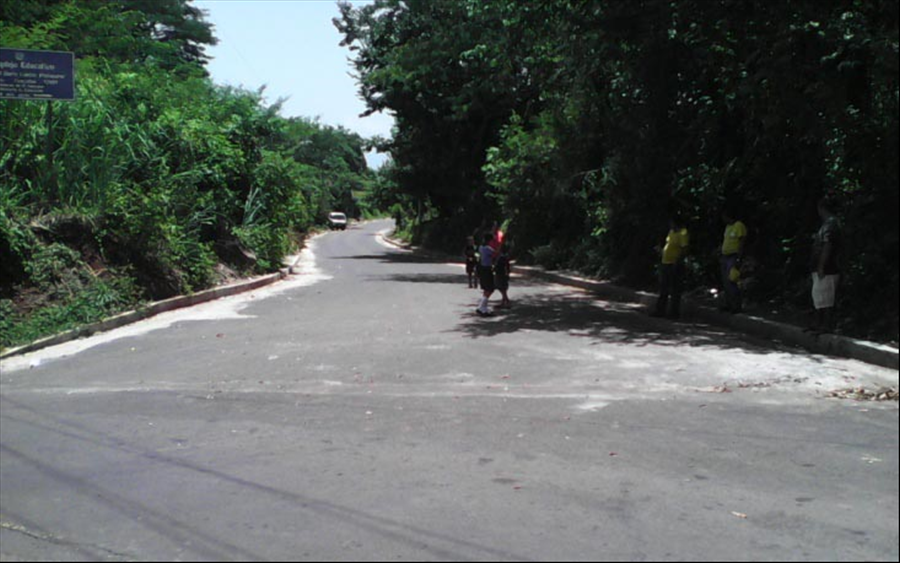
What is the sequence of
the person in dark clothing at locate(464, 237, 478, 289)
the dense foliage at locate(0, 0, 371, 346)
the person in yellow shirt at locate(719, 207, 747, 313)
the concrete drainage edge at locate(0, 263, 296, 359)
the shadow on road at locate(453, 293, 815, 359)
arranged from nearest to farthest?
the shadow on road at locate(453, 293, 815, 359), the concrete drainage edge at locate(0, 263, 296, 359), the person in yellow shirt at locate(719, 207, 747, 313), the dense foliage at locate(0, 0, 371, 346), the person in dark clothing at locate(464, 237, 478, 289)

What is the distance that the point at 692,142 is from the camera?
52.7ft

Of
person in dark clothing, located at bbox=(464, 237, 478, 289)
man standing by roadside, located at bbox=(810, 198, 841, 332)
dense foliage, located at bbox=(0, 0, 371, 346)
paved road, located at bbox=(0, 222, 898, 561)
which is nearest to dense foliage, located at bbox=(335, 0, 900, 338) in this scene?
man standing by roadside, located at bbox=(810, 198, 841, 332)

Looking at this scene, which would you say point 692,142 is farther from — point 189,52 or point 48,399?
point 189,52

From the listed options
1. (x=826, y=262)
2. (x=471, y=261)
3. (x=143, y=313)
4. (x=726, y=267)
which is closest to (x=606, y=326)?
(x=726, y=267)

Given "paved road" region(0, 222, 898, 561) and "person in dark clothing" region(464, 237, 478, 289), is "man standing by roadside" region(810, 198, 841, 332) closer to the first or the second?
"paved road" region(0, 222, 898, 561)

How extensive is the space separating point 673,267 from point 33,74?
11833 millimetres

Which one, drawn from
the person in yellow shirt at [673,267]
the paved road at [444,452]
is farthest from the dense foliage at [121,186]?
the person in yellow shirt at [673,267]

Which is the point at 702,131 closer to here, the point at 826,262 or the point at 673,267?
the point at 673,267

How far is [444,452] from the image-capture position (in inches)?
239

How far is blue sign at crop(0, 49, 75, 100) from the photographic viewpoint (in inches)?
573

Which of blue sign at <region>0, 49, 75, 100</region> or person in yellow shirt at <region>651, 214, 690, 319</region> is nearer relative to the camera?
person in yellow shirt at <region>651, 214, 690, 319</region>

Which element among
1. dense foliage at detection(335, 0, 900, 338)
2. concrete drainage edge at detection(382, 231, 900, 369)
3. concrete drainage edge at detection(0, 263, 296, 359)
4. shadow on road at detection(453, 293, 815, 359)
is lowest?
concrete drainage edge at detection(0, 263, 296, 359)

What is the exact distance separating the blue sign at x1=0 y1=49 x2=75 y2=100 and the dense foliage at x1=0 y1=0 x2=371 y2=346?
146 cm

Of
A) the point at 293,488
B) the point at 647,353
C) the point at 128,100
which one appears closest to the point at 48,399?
the point at 293,488
